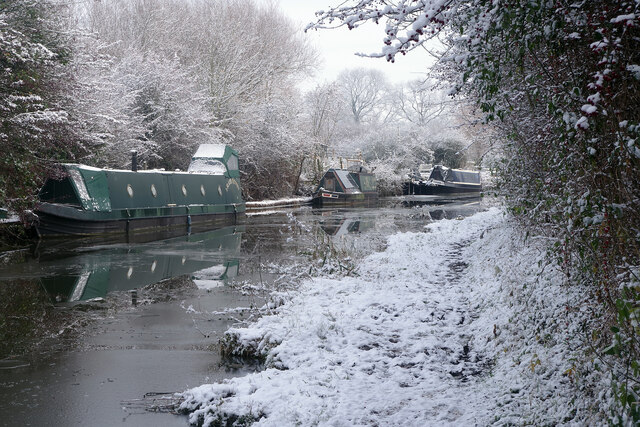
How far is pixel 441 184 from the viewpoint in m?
40.6

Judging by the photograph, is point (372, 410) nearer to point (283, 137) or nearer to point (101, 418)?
point (101, 418)

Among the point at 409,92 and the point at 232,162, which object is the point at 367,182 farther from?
the point at 409,92

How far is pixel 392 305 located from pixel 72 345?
361cm

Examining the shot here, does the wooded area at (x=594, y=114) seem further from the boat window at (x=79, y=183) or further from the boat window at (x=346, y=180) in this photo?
the boat window at (x=346, y=180)

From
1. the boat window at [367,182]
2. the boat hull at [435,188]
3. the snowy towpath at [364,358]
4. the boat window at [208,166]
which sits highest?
the boat window at [208,166]

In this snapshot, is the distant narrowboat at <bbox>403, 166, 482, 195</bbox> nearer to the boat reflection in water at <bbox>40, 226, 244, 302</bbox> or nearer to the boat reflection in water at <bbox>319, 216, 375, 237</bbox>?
the boat reflection in water at <bbox>319, 216, 375, 237</bbox>

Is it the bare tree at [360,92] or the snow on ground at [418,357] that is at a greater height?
the bare tree at [360,92]

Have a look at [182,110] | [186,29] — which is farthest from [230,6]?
[182,110]

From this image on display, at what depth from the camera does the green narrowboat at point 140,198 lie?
14750mm

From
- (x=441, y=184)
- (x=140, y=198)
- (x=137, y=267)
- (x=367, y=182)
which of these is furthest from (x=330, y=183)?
(x=137, y=267)

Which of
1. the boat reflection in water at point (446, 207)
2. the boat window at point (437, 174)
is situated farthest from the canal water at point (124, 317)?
the boat window at point (437, 174)

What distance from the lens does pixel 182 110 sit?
24031mm

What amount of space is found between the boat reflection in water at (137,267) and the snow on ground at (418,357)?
3497 millimetres

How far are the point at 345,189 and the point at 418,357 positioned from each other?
87.1 ft
